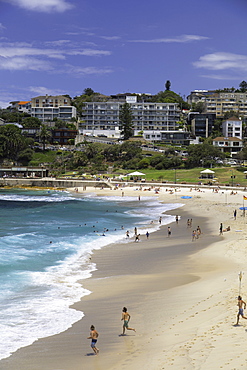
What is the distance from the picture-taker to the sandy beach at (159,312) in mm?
11148

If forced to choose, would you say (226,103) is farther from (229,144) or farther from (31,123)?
(31,123)

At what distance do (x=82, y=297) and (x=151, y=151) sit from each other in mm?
90465

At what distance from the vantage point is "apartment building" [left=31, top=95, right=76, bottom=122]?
144 metres

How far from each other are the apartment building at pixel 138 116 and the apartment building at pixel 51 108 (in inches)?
289

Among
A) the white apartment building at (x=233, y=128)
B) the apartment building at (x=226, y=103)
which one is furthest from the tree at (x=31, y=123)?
the apartment building at (x=226, y=103)

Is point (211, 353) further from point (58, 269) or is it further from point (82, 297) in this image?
point (58, 269)

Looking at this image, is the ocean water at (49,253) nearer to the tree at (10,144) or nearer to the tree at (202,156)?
the tree at (202,156)

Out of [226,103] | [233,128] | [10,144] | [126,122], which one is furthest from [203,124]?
[10,144]

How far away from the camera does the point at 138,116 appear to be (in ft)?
456

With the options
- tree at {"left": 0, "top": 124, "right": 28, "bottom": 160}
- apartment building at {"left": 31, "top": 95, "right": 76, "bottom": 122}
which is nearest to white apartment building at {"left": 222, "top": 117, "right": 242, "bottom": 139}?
apartment building at {"left": 31, "top": 95, "right": 76, "bottom": 122}

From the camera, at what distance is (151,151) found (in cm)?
10688

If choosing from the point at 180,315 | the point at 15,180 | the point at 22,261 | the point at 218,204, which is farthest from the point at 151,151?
the point at 180,315

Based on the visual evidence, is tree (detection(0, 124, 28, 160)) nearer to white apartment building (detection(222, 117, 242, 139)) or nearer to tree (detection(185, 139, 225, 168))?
tree (detection(185, 139, 225, 168))

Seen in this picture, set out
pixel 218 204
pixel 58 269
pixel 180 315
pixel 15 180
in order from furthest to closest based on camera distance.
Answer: pixel 15 180, pixel 218 204, pixel 58 269, pixel 180 315
